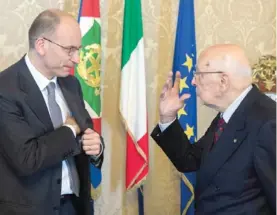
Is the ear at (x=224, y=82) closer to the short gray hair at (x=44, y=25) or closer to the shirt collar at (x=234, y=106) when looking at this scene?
the shirt collar at (x=234, y=106)

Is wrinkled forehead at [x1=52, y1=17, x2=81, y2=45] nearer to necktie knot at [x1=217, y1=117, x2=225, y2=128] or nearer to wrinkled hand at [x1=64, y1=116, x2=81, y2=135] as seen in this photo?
wrinkled hand at [x1=64, y1=116, x2=81, y2=135]

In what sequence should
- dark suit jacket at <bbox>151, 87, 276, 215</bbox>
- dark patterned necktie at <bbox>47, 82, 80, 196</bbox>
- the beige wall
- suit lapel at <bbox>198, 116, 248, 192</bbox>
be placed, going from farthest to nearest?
1. the beige wall
2. dark patterned necktie at <bbox>47, 82, 80, 196</bbox>
3. suit lapel at <bbox>198, 116, 248, 192</bbox>
4. dark suit jacket at <bbox>151, 87, 276, 215</bbox>

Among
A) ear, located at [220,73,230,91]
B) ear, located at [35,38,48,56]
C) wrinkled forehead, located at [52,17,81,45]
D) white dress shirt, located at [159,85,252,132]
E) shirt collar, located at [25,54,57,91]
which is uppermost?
wrinkled forehead, located at [52,17,81,45]

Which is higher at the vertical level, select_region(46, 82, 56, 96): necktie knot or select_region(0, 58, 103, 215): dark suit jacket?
select_region(46, 82, 56, 96): necktie knot

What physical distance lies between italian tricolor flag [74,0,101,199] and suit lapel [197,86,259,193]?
0.96 metres

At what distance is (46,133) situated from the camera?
180cm

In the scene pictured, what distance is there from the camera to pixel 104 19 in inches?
113

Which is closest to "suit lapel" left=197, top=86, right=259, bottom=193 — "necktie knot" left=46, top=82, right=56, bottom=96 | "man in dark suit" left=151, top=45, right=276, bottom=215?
"man in dark suit" left=151, top=45, right=276, bottom=215

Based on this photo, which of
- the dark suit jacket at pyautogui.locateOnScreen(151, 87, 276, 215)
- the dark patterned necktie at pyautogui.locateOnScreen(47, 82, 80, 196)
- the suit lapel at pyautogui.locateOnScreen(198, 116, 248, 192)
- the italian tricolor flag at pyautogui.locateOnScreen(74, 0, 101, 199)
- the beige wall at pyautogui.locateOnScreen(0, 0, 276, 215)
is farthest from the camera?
the beige wall at pyautogui.locateOnScreen(0, 0, 276, 215)

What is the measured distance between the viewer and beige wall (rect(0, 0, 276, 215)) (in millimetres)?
2873

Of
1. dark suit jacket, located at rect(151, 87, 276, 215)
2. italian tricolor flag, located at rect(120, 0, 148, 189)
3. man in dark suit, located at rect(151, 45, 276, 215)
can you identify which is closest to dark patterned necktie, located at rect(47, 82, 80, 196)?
man in dark suit, located at rect(151, 45, 276, 215)

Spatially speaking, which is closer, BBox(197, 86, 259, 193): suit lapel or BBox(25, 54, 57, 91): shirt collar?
BBox(197, 86, 259, 193): suit lapel

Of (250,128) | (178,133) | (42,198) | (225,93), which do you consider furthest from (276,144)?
(42,198)

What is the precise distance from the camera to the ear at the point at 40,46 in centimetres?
187
